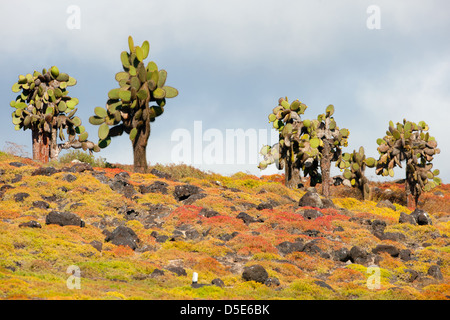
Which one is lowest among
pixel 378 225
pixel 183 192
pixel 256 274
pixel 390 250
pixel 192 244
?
pixel 256 274

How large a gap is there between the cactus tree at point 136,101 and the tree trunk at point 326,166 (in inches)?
485

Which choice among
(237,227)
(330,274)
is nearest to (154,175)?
(237,227)

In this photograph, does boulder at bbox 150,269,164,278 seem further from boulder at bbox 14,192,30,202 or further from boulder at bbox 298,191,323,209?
boulder at bbox 298,191,323,209

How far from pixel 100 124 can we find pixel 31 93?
9419mm

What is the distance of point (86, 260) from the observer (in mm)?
16219

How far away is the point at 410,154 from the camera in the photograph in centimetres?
3844

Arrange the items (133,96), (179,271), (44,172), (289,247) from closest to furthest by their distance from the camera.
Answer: (179,271), (289,247), (44,172), (133,96)

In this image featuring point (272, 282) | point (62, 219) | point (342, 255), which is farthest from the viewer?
point (62, 219)

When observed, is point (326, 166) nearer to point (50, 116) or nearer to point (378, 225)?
point (378, 225)

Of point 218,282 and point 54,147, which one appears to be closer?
point 218,282

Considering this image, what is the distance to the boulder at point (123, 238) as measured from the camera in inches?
725

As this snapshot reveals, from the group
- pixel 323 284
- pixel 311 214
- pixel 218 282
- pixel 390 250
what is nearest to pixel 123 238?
pixel 218 282

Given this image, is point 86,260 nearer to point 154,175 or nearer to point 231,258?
point 231,258

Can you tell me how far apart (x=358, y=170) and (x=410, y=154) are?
395 cm
